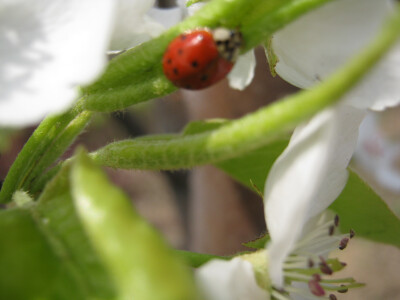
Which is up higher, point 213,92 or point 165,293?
point 165,293

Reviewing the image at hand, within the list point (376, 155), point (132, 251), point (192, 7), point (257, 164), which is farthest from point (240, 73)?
point (376, 155)

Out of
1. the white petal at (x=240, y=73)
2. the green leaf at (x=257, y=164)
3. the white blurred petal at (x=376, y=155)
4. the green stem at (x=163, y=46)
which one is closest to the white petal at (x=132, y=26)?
the green stem at (x=163, y=46)

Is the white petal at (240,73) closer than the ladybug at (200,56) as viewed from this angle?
No

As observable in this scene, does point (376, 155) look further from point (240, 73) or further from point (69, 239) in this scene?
point (69, 239)

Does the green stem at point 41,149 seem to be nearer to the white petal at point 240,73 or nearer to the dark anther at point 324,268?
the white petal at point 240,73

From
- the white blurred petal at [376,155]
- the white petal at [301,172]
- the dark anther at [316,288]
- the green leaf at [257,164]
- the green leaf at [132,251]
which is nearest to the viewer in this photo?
the green leaf at [132,251]

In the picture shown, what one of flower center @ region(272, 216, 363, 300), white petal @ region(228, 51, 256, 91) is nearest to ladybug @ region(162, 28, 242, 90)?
white petal @ region(228, 51, 256, 91)

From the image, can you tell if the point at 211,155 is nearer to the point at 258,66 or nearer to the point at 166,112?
the point at 258,66

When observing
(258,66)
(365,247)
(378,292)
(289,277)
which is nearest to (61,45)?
(289,277)
